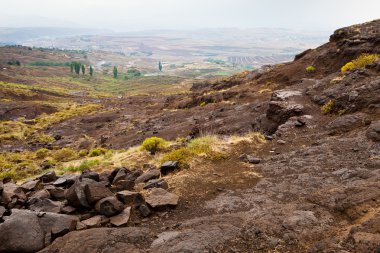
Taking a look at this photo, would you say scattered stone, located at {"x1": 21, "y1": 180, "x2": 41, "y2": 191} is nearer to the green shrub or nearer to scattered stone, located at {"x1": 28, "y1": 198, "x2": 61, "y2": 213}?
scattered stone, located at {"x1": 28, "y1": 198, "x2": 61, "y2": 213}

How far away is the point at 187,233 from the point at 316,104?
59.9 feet

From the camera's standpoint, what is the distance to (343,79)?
83.3 ft

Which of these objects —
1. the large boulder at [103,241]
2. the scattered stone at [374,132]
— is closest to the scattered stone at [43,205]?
the large boulder at [103,241]

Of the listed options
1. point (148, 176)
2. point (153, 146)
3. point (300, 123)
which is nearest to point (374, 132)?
point (300, 123)

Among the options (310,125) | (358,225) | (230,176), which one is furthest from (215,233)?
(310,125)

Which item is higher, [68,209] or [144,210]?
[144,210]

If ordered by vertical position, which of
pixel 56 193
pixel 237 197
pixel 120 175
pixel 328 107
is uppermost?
pixel 328 107

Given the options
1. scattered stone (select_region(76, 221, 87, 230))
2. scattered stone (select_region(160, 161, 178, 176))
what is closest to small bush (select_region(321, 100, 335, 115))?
scattered stone (select_region(160, 161, 178, 176))

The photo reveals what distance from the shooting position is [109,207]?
9906 mm

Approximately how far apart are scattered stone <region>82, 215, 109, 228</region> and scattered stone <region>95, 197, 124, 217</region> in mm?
177

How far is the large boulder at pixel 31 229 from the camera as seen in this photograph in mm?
8375

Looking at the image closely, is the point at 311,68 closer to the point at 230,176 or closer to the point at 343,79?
the point at 343,79

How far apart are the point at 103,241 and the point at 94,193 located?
2.49 m

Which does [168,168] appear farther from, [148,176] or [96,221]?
[96,221]
